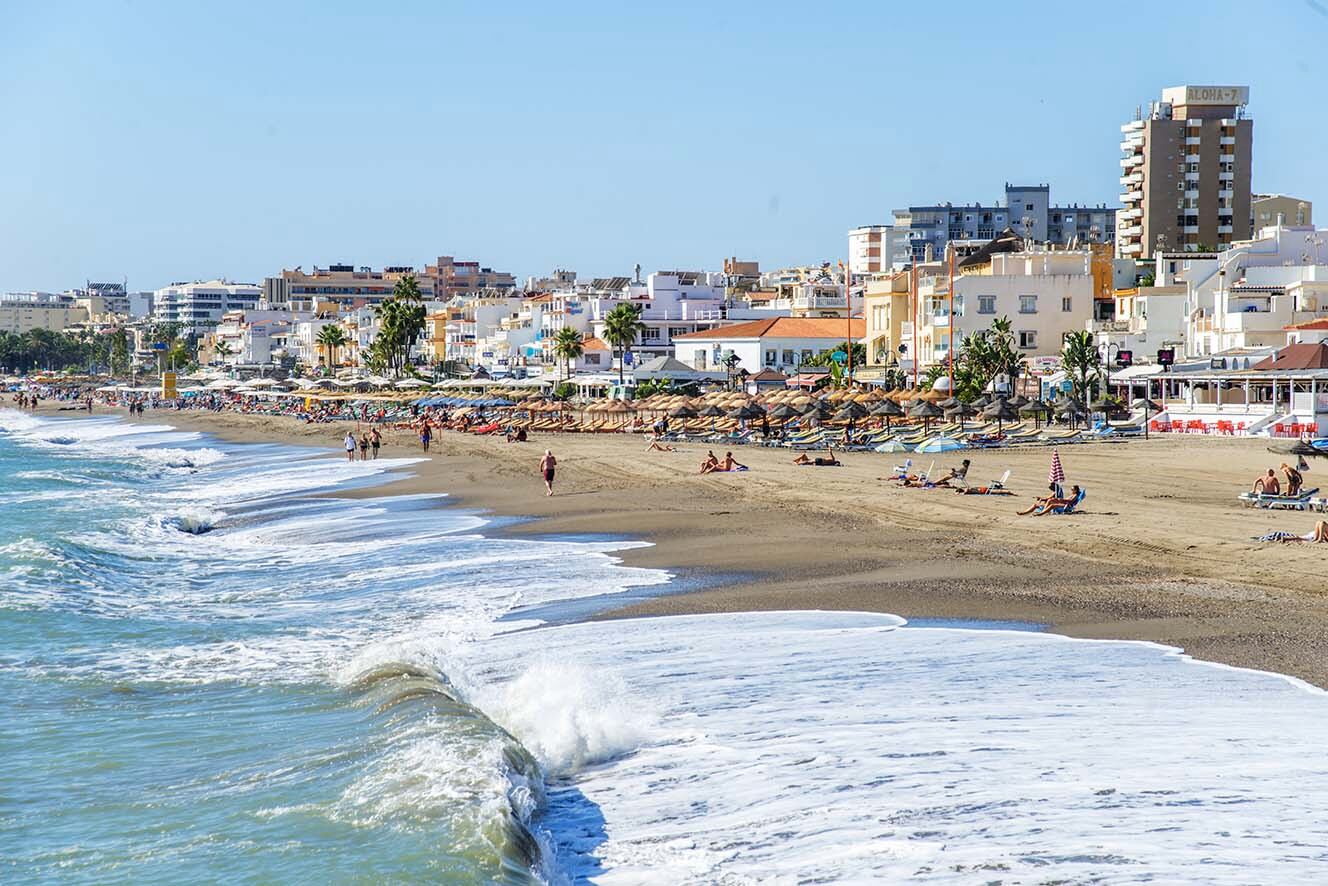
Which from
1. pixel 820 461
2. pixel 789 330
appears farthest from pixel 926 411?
pixel 789 330

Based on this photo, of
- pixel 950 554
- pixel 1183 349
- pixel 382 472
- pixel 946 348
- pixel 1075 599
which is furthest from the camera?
pixel 946 348

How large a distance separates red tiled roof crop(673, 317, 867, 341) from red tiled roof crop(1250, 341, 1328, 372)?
40745 millimetres

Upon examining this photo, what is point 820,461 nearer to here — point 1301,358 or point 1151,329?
point 1301,358

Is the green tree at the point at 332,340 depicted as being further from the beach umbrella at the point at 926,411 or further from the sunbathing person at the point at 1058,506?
the sunbathing person at the point at 1058,506

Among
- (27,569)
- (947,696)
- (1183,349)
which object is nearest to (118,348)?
(1183,349)

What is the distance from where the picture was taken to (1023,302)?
70875 mm

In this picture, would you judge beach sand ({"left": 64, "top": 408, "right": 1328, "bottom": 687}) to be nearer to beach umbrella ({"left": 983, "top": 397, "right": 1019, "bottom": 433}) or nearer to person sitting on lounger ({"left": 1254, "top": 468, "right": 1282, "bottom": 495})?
person sitting on lounger ({"left": 1254, "top": 468, "right": 1282, "bottom": 495})

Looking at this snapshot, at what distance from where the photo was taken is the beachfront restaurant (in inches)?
1606

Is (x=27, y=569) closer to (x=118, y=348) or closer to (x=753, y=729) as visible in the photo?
(x=753, y=729)

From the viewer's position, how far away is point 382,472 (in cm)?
4309

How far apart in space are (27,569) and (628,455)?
78.9 ft

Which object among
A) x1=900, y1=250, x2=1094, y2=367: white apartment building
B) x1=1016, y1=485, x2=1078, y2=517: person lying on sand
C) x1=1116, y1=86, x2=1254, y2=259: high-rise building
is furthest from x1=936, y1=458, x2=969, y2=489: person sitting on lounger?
x1=1116, y1=86, x2=1254, y2=259: high-rise building

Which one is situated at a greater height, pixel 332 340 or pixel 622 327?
pixel 332 340

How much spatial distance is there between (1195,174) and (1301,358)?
2515 inches
